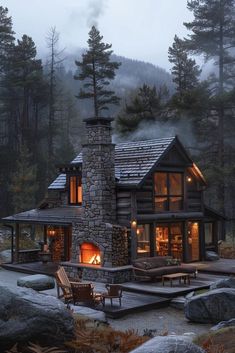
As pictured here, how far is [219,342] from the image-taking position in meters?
8.40

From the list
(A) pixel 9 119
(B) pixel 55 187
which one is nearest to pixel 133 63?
(A) pixel 9 119

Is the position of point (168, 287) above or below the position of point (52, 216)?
below

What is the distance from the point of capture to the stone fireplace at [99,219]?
18.1 metres

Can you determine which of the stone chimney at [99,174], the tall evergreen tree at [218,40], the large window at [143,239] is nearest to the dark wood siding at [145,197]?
the large window at [143,239]

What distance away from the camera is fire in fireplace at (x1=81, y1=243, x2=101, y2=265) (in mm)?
18875

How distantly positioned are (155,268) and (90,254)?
3.11 m

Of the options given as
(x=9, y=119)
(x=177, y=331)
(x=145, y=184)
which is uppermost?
(x=9, y=119)

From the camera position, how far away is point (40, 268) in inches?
820

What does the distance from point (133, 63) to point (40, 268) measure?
106m

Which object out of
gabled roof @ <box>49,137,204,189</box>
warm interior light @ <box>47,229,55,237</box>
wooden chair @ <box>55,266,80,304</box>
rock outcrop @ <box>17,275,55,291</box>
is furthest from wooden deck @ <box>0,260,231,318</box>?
gabled roof @ <box>49,137,204,189</box>

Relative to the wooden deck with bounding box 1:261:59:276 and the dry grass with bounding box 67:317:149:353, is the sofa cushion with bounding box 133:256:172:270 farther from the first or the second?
the dry grass with bounding box 67:317:149:353

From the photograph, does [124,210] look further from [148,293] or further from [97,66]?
[97,66]

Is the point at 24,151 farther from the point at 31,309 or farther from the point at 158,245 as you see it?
the point at 31,309

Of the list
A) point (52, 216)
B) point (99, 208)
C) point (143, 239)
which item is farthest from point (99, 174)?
point (52, 216)
